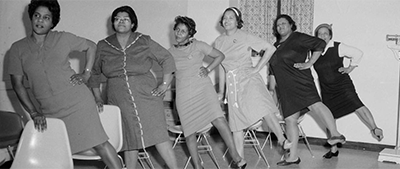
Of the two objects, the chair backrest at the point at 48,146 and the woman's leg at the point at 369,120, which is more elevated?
the chair backrest at the point at 48,146

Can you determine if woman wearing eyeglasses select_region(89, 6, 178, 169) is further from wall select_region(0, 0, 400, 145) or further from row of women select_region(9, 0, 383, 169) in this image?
wall select_region(0, 0, 400, 145)

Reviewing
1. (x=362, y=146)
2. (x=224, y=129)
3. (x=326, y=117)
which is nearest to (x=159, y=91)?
(x=224, y=129)

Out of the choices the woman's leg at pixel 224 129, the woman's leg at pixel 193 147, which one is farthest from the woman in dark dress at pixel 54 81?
the woman's leg at pixel 224 129

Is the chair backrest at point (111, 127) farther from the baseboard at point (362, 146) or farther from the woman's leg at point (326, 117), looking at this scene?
the baseboard at point (362, 146)

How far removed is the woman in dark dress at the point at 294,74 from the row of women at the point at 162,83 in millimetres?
10

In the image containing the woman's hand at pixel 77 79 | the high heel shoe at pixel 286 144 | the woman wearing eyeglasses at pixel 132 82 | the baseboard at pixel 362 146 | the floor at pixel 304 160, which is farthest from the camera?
the baseboard at pixel 362 146

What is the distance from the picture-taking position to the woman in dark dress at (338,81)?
5.76m

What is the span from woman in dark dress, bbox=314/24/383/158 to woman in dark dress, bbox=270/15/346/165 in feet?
1.98

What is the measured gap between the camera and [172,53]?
458 cm

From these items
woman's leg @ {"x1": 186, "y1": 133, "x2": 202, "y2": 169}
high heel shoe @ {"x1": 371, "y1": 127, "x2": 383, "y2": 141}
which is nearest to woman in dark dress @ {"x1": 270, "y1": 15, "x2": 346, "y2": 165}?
high heel shoe @ {"x1": 371, "y1": 127, "x2": 383, "y2": 141}

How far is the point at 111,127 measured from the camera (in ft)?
12.7

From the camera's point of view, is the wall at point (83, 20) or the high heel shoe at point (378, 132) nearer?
the wall at point (83, 20)

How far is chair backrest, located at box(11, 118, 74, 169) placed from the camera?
3.18 meters

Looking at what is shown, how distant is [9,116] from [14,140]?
0.68 ft
